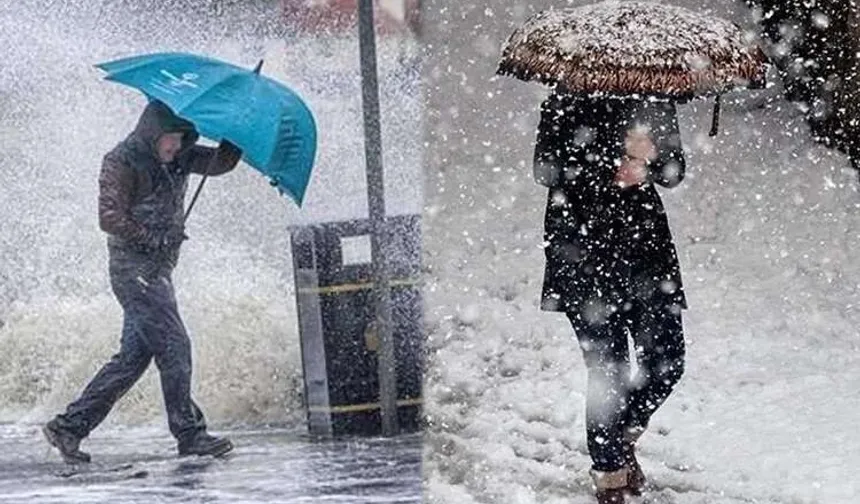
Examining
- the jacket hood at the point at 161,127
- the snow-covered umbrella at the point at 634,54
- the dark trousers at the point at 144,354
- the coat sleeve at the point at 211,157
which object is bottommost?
the dark trousers at the point at 144,354

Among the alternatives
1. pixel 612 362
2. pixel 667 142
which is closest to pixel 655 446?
pixel 612 362

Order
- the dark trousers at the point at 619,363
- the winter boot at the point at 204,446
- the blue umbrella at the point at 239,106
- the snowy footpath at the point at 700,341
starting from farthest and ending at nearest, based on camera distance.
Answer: the snowy footpath at the point at 700,341
the dark trousers at the point at 619,363
the winter boot at the point at 204,446
the blue umbrella at the point at 239,106

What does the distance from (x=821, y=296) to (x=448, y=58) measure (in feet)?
4.03

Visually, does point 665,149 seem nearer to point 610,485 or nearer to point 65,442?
point 610,485

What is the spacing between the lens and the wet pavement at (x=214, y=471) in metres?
3.43

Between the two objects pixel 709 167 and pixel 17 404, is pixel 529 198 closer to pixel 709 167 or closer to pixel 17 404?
pixel 709 167

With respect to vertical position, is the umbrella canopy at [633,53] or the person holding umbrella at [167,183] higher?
the umbrella canopy at [633,53]

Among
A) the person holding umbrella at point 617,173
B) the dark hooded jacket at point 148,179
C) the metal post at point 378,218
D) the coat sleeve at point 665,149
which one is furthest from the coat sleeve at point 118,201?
the coat sleeve at point 665,149

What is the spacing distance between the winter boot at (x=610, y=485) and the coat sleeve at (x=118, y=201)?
3.43 ft

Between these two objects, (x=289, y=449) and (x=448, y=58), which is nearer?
(x=289, y=449)

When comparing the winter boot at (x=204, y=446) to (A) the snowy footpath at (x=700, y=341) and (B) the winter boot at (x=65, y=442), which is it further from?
(A) the snowy footpath at (x=700, y=341)

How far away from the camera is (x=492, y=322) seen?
14.9 ft

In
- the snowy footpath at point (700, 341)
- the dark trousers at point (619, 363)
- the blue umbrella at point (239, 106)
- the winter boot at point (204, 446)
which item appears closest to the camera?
the blue umbrella at point (239, 106)

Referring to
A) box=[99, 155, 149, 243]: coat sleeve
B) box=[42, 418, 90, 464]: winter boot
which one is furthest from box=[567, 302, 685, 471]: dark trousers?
box=[42, 418, 90, 464]: winter boot
